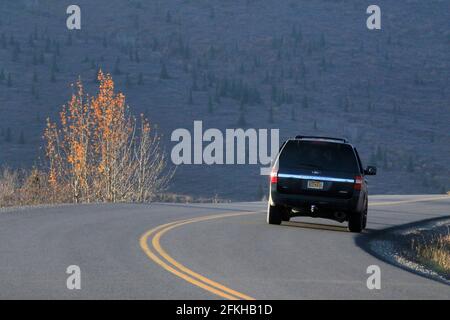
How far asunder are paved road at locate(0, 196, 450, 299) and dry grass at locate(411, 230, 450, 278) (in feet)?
3.64

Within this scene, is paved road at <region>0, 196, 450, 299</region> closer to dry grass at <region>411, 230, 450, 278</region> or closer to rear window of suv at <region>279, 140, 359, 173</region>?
dry grass at <region>411, 230, 450, 278</region>

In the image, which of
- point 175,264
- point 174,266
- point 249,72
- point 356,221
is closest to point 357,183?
point 356,221

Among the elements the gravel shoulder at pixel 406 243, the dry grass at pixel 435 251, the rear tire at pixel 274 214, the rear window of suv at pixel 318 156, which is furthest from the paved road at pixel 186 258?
the rear window of suv at pixel 318 156

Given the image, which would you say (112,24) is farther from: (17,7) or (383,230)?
(383,230)

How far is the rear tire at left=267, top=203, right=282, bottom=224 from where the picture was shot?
20.8m

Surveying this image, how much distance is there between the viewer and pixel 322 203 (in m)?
19.9

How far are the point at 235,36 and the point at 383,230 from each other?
377 ft

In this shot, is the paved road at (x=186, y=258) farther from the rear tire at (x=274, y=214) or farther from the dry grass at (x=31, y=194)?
the dry grass at (x=31, y=194)

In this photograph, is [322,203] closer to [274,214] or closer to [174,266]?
[274,214]

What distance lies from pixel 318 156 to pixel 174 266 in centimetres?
691

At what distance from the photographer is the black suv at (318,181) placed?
65.4ft

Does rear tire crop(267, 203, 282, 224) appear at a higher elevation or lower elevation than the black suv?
lower

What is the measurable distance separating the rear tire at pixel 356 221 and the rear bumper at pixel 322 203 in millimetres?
312

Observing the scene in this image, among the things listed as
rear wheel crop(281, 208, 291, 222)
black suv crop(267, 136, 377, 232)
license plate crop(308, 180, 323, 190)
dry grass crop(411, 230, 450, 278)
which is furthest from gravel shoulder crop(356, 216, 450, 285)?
rear wheel crop(281, 208, 291, 222)
